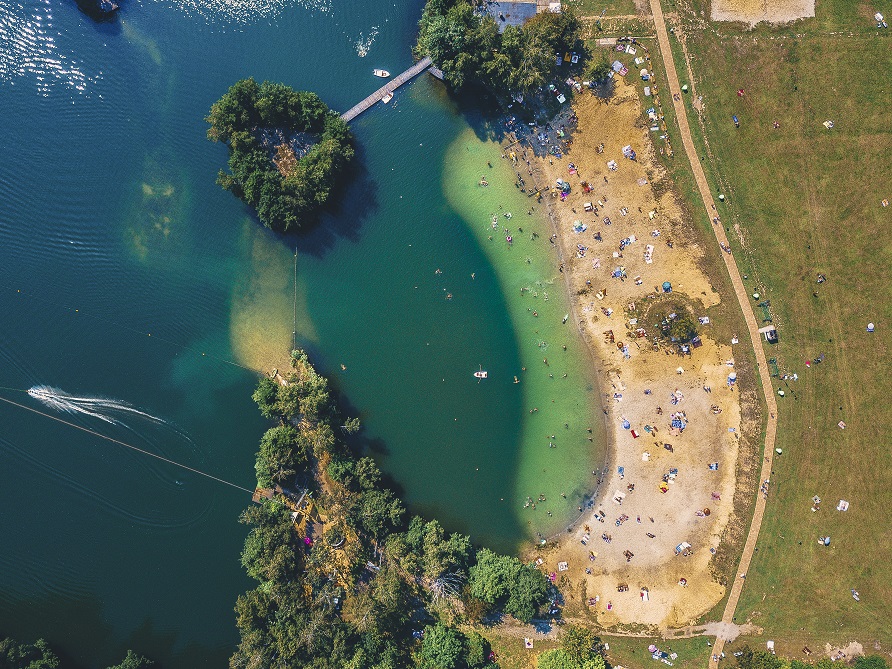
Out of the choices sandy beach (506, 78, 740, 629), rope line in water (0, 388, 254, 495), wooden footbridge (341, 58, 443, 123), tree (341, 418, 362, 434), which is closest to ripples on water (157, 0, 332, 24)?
wooden footbridge (341, 58, 443, 123)

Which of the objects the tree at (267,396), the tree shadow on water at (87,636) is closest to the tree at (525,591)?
the tree at (267,396)

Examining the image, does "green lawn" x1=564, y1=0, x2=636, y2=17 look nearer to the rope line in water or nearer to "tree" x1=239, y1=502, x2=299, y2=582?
"tree" x1=239, y1=502, x2=299, y2=582

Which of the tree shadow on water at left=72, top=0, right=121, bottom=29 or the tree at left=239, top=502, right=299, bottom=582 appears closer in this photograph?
the tree at left=239, top=502, right=299, bottom=582

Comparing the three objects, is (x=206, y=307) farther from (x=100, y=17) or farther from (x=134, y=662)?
(x=134, y=662)

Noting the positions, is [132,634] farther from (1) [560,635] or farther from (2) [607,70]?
(2) [607,70]

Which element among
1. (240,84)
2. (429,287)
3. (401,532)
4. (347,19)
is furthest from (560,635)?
(347,19)

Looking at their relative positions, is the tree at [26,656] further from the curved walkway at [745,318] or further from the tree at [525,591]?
the curved walkway at [745,318]
